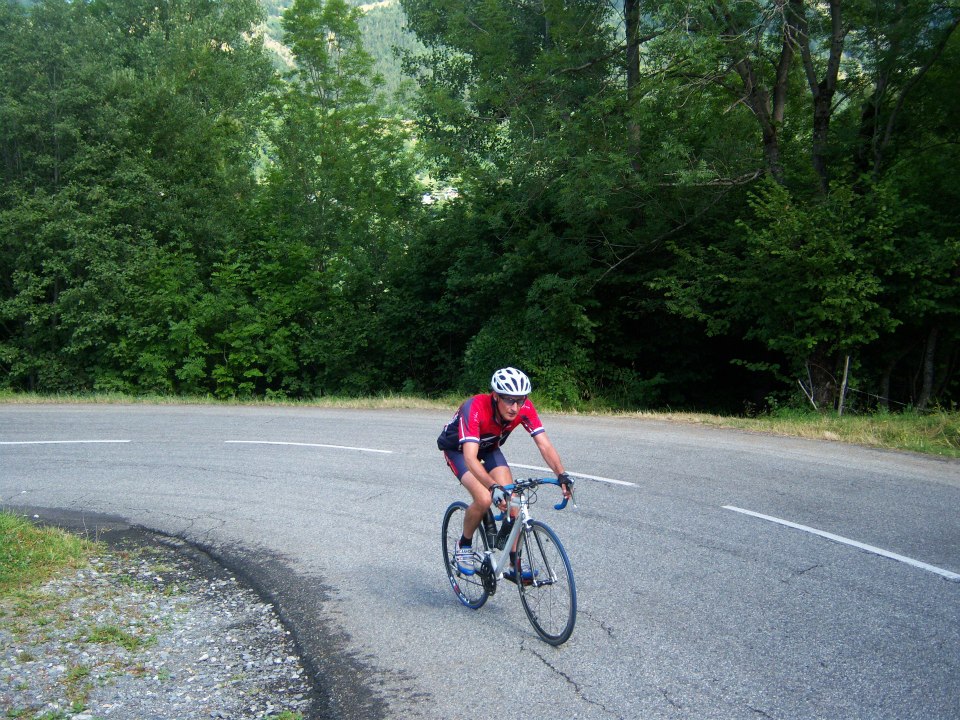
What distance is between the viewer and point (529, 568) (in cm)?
563

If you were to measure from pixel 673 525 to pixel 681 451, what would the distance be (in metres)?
4.27

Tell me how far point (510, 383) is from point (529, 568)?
125cm

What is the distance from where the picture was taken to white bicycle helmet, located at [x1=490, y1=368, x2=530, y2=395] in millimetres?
5602

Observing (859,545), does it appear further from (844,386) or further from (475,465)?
(844,386)

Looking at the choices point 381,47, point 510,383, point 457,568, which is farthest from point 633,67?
point 381,47

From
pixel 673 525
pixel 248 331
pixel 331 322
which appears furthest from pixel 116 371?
pixel 673 525

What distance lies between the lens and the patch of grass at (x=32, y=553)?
702 cm

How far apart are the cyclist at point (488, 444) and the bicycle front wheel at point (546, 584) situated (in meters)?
0.13

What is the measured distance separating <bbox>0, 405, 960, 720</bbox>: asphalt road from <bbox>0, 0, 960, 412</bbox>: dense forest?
6458mm

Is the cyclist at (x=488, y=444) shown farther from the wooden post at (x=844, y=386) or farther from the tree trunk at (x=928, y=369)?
the tree trunk at (x=928, y=369)

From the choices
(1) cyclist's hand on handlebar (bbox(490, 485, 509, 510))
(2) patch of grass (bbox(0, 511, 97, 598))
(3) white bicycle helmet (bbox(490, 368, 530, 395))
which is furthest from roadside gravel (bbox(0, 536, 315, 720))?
(3) white bicycle helmet (bbox(490, 368, 530, 395))

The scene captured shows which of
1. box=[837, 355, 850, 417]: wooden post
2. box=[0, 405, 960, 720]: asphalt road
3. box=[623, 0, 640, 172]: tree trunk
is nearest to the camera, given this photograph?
box=[0, 405, 960, 720]: asphalt road

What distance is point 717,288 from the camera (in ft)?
63.9

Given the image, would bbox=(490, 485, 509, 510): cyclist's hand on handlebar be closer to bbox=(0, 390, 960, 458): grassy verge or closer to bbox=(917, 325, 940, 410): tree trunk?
bbox=(0, 390, 960, 458): grassy verge
